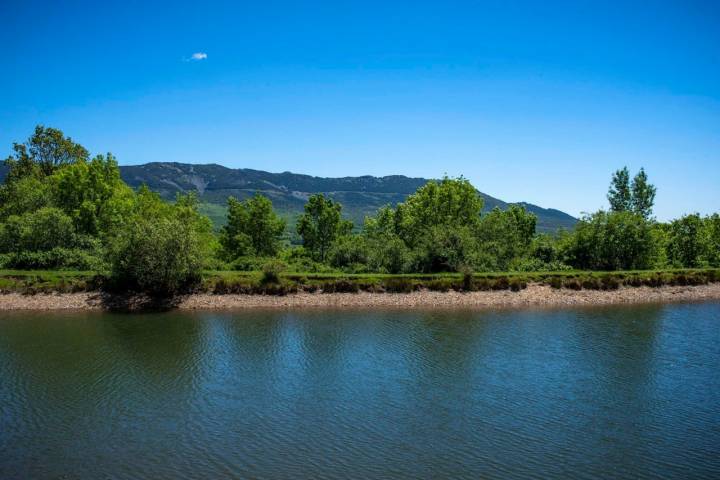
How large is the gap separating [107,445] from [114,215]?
40.9m

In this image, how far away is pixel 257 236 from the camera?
63.0 m

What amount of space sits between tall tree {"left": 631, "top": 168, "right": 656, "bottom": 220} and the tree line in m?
8.68

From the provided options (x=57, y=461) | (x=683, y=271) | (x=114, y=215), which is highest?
(x=114, y=215)

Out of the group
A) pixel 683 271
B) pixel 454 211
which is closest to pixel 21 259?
pixel 454 211

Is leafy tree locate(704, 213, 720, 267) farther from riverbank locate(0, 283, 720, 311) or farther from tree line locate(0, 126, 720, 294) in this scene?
riverbank locate(0, 283, 720, 311)

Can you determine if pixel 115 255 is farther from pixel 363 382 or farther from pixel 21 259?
pixel 363 382

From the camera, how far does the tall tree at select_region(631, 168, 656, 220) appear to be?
7769cm

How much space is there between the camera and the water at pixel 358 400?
14.8 meters

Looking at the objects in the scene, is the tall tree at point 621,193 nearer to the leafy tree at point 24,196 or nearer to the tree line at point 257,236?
the tree line at point 257,236

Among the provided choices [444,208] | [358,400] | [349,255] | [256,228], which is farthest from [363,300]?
[256,228]

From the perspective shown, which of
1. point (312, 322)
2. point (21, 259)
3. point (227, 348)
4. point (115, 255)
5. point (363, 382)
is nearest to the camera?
point (363, 382)

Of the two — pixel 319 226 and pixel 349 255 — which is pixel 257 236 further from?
pixel 349 255

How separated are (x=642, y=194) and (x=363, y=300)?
2279 inches

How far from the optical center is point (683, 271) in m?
50.7
